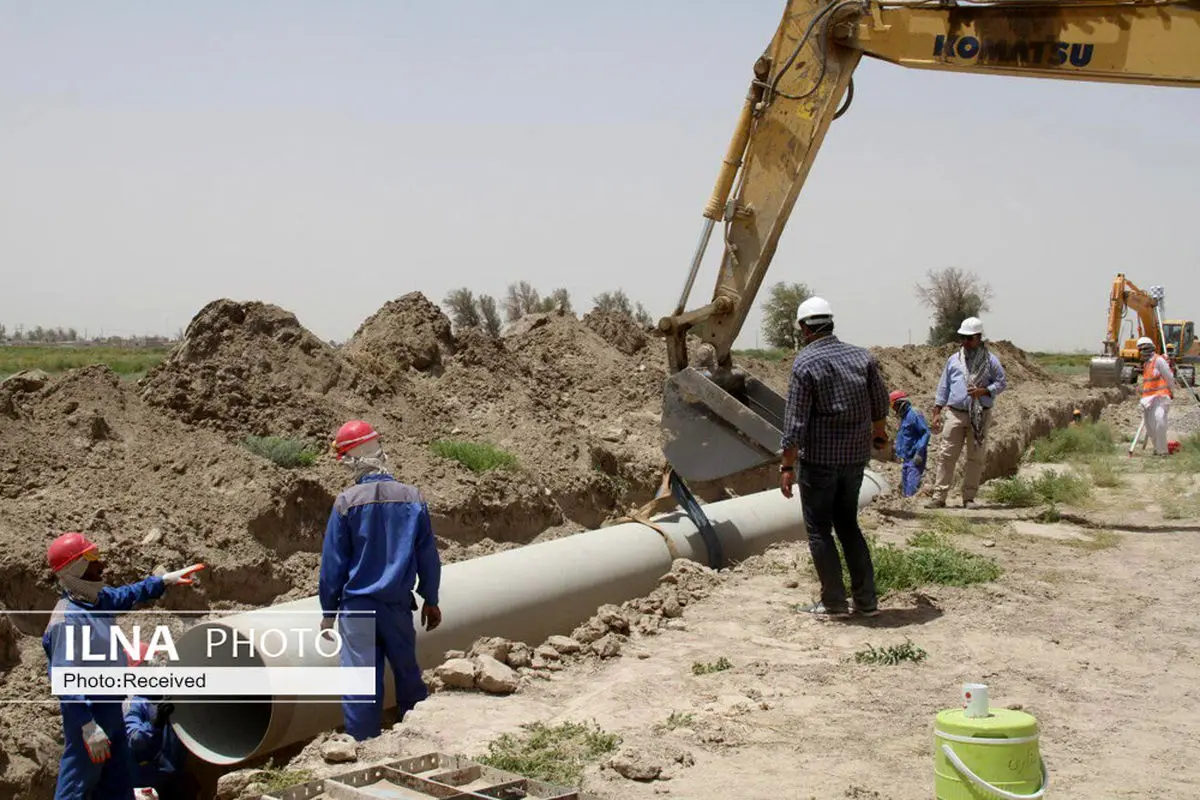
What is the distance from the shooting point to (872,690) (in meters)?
6.19

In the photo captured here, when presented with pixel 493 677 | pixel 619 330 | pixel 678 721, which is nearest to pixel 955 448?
pixel 619 330

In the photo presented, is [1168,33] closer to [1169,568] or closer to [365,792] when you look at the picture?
[1169,568]

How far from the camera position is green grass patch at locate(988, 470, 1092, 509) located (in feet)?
41.0

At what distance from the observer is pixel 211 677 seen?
640 centimetres

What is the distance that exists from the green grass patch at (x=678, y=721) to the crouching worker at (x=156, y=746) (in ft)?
8.69

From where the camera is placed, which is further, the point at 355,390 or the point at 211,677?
the point at 355,390

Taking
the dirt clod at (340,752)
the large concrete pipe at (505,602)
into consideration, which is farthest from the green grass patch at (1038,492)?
the dirt clod at (340,752)

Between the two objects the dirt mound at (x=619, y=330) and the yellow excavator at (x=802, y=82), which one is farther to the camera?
the dirt mound at (x=619, y=330)

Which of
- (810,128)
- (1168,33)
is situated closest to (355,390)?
(810,128)

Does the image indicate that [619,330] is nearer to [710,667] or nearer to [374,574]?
[710,667]

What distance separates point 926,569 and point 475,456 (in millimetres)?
4499

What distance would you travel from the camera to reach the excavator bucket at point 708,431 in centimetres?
955

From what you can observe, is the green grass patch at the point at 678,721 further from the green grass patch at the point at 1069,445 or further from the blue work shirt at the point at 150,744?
the green grass patch at the point at 1069,445

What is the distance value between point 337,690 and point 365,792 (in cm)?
193
